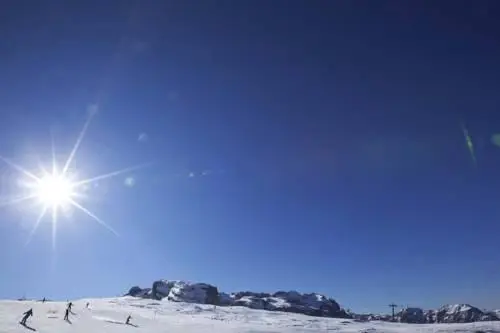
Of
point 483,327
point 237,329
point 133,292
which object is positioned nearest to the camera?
point 237,329

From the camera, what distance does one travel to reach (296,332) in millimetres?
57125

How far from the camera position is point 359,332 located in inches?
2367

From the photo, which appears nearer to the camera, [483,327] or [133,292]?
[483,327]

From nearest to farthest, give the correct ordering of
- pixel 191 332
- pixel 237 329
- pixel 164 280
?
pixel 191 332 < pixel 237 329 < pixel 164 280

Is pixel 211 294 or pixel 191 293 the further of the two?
pixel 211 294


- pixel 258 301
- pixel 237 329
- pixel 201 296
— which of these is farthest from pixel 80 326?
pixel 258 301

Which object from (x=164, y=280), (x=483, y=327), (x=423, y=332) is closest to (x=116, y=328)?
(x=423, y=332)

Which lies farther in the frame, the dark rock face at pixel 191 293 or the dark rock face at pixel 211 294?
the dark rock face at pixel 211 294

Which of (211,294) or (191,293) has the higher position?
(211,294)

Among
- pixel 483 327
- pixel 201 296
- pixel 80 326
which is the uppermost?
Result: pixel 201 296

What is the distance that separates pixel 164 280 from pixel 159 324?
130554 millimetres

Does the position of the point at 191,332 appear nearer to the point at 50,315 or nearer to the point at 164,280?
the point at 50,315

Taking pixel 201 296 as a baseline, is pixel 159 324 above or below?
below

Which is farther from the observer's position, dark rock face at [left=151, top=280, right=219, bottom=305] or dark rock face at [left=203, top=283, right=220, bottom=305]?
dark rock face at [left=203, top=283, right=220, bottom=305]
